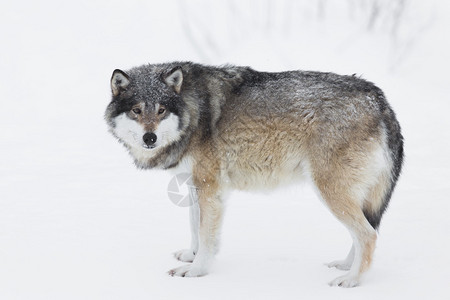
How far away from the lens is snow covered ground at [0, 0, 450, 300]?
192 inches

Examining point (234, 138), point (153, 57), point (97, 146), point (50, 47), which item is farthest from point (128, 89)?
point (50, 47)

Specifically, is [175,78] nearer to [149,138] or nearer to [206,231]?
[149,138]

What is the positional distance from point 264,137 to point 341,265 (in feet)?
4.22

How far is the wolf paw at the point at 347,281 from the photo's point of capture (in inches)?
184

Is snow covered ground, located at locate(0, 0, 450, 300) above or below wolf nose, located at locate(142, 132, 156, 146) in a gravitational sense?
below

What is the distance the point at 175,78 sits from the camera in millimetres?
5035

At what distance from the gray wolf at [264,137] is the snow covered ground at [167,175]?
0.37 m

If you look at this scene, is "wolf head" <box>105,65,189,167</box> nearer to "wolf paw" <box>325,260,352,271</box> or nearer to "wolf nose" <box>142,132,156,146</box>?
"wolf nose" <box>142,132,156,146</box>

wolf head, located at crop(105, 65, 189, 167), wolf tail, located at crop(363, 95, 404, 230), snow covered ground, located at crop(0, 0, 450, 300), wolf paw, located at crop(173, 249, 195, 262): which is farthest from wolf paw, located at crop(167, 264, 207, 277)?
wolf tail, located at crop(363, 95, 404, 230)

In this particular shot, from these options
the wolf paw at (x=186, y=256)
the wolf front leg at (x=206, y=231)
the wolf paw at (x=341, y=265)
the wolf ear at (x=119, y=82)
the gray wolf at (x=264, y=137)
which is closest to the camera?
the gray wolf at (x=264, y=137)

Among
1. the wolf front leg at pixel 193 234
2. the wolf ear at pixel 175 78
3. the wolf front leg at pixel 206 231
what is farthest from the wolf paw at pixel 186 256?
the wolf ear at pixel 175 78

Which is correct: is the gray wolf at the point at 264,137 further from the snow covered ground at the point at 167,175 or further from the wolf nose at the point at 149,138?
the snow covered ground at the point at 167,175

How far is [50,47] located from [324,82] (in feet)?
36.7

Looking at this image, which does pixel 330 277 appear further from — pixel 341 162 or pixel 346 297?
pixel 341 162
